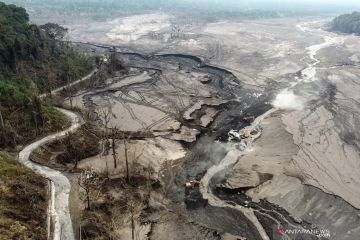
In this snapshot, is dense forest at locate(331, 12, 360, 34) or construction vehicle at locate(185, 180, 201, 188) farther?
dense forest at locate(331, 12, 360, 34)

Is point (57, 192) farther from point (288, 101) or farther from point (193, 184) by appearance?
point (288, 101)

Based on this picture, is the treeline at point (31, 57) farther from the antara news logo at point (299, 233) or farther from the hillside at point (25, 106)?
the antara news logo at point (299, 233)

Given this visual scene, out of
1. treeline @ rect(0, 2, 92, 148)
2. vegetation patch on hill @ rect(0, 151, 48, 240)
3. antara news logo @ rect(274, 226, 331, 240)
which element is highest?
treeline @ rect(0, 2, 92, 148)

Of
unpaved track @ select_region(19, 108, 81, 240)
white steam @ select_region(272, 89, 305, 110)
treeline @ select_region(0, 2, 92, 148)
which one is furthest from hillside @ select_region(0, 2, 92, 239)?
white steam @ select_region(272, 89, 305, 110)

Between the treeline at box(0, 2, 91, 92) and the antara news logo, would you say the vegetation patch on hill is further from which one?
the treeline at box(0, 2, 91, 92)

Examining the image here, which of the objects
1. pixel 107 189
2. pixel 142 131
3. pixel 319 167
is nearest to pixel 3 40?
pixel 142 131

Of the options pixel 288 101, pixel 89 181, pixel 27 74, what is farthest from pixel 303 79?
pixel 89 181
